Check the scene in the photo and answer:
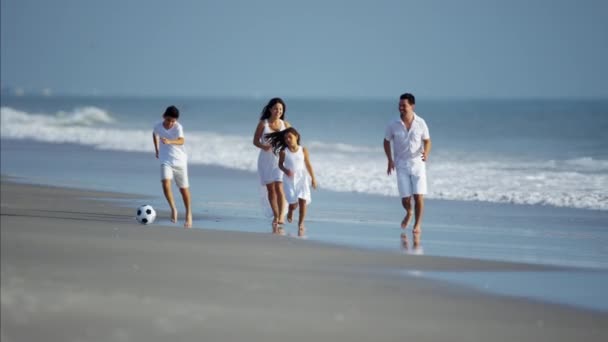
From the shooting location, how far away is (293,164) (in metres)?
11.2

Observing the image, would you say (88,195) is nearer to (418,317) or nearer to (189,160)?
(418,317)

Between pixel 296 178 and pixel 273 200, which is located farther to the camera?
pixel 273 200

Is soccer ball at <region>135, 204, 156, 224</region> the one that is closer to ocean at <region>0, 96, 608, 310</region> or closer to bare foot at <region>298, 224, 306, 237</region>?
ocean at <region>0, 96, 608, 310</region>

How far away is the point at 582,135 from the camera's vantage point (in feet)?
141

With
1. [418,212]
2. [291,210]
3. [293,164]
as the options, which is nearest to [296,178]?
[293,164]

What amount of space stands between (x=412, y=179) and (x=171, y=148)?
10.3ft

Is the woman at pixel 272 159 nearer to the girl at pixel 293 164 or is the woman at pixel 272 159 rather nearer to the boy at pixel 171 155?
the girl at pixel 293 164

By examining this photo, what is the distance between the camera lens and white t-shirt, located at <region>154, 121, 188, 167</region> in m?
11.4

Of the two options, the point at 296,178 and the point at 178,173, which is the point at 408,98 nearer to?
the point at 296,178

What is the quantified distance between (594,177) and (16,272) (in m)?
14.5

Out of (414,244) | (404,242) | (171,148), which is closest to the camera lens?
(414,244)

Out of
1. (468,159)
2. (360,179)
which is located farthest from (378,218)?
(468,159)

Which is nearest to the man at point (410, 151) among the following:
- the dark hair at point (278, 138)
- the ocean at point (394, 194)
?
the ocean at point (394, 194)

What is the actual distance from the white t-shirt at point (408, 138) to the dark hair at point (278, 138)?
1.23 meters
